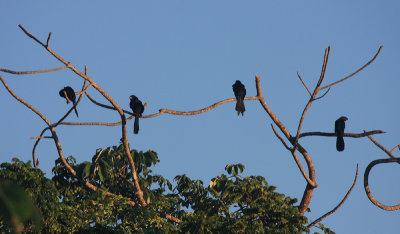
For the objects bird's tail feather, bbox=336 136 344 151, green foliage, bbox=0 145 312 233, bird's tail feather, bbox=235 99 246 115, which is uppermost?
bird's tail feather, bbox=235 99 246 115

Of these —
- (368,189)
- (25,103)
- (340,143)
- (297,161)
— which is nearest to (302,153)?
(297,161)

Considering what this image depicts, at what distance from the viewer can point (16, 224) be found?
6.31ft

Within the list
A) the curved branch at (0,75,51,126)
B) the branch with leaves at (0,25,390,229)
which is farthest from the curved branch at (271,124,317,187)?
the curved branch at (0,75,51,126)

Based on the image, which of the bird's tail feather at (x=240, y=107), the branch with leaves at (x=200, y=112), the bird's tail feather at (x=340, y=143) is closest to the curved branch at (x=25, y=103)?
the branch with leaves at (x=200, y=112)

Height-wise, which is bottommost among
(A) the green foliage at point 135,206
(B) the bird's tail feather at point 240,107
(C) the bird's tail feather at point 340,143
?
(A) the green foliage at point 135,206

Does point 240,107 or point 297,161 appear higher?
point 240,107

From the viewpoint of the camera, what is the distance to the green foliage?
9.70 m

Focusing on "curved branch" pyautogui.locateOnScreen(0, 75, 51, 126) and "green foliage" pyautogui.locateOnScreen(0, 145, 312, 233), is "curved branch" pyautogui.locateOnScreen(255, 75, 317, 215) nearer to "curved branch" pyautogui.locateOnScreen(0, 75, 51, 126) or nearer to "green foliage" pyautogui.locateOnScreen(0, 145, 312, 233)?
"green foliage" pyautogui.locateOnScreen(0, 145, 312, 233)

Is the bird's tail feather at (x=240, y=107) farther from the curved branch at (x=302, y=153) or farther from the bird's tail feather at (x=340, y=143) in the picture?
the bird's tail feather at (x=340, y=143)

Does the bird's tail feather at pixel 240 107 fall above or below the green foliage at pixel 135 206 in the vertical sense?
above

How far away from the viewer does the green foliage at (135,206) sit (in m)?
9.70

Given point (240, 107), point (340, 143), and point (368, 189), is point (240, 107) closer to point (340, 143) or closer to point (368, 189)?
point (340, 143)

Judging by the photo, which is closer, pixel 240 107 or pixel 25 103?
pixel 25 103

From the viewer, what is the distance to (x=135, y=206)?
11.2m
